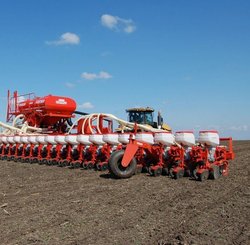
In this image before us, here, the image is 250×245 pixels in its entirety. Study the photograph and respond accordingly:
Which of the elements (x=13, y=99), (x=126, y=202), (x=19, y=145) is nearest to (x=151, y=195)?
(x=126, y=202)

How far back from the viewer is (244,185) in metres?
7.32

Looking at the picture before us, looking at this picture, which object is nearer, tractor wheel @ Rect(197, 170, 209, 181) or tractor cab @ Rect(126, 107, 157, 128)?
tractor wheel @ Rect(197, 170, 209, 181)

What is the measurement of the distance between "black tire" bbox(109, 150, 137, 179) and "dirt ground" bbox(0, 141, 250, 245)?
0.35m

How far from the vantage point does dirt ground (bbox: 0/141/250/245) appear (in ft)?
13.3

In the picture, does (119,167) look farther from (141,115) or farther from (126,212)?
(141,115)

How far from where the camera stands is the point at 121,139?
1035 cm

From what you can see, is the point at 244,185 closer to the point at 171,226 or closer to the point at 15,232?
the point at 171,226

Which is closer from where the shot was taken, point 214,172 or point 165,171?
point 214,172

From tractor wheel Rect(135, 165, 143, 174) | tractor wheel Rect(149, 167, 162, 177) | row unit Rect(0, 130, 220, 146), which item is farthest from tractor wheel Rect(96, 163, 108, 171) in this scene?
tractor wheel Rect(149, 167, 162, 177)

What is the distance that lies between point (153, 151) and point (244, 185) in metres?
2.51

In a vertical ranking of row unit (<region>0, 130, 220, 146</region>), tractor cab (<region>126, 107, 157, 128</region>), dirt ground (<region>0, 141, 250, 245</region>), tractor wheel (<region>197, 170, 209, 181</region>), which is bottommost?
dirt ground (<region>0, 141, 250, 245</region>)

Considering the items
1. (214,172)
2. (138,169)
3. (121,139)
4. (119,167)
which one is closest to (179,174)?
(214,172)

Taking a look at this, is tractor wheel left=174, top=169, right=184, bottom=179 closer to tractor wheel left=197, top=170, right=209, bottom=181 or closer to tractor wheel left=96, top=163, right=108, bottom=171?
tractor wheel left=197, top=170, right=209, bottom=181

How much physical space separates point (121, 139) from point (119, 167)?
1.83 metres
